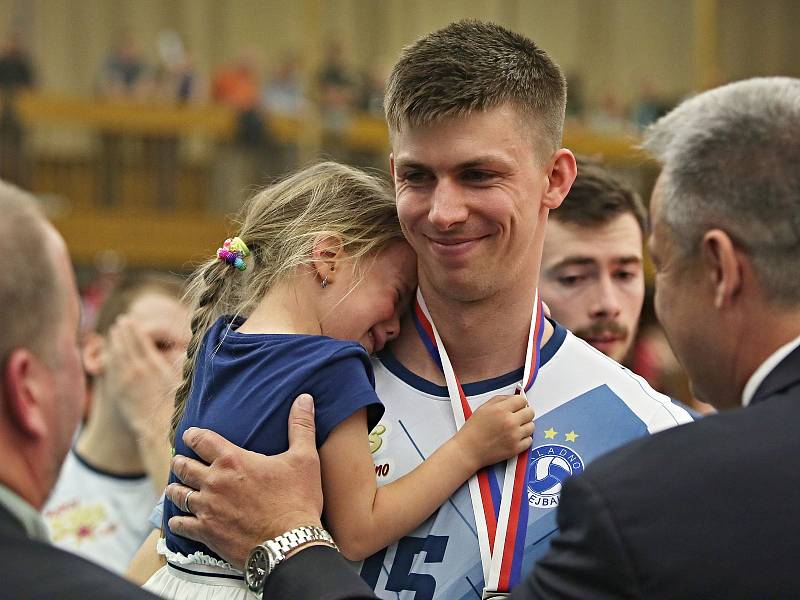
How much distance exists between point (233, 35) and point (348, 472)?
19.0m

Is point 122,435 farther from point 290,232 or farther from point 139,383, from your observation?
point 290,232

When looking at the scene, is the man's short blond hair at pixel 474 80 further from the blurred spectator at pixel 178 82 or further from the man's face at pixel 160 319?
the blurred spectator at pixel 178 82

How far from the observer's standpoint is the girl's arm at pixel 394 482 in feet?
7.47

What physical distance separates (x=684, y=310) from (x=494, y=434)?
0.51 metres

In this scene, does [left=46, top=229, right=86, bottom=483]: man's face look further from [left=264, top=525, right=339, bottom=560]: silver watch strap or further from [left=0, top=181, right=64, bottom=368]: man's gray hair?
[left=264, top=525, right=339, bottom=560]: silver watch strap

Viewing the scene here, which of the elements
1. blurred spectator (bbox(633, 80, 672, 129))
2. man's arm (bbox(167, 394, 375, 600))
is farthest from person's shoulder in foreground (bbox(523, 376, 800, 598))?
blurred spectator (bbox(633, 80, 672, 129))

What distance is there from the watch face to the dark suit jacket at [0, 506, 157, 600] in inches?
23.6

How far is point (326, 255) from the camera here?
2.52 metres

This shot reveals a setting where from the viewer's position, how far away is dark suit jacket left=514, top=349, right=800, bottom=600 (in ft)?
5.66

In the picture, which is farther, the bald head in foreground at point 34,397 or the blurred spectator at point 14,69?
the blurred spectator at point 14,69

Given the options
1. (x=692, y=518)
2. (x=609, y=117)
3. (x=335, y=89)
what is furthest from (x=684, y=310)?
(x=609, y=117)

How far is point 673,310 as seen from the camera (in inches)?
78.6

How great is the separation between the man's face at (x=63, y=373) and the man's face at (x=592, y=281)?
2007 millimetres

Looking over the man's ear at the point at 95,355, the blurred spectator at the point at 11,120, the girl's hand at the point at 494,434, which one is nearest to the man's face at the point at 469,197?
the girl's hand at the point at 494,434
